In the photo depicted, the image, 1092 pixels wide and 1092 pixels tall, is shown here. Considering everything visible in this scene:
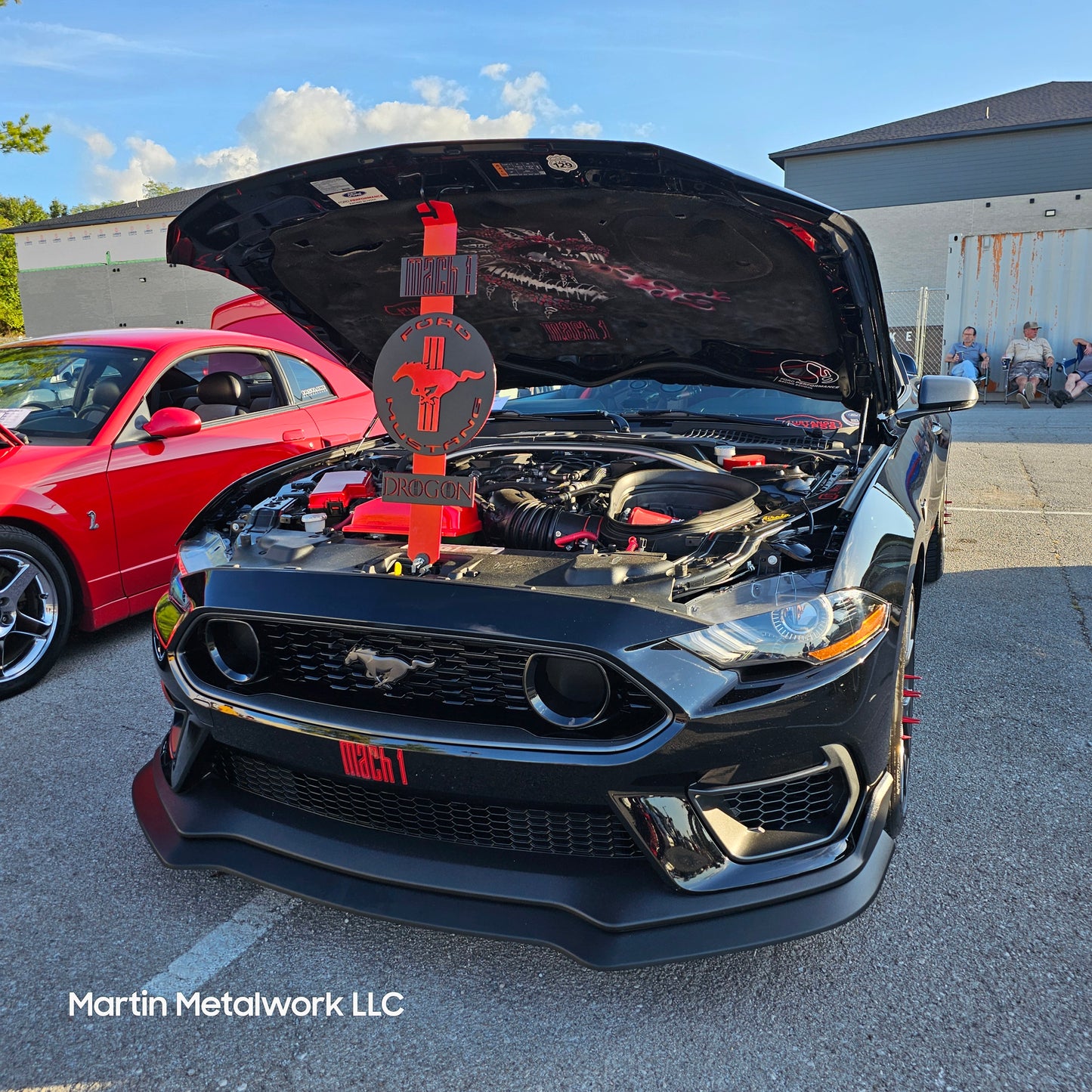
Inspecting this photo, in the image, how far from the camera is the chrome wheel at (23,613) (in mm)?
3484

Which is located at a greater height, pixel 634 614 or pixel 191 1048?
pixel 634 614

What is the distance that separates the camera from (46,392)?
4.13m

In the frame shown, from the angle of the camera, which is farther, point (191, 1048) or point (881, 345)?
point (881, 345)

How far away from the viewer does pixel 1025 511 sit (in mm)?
6418

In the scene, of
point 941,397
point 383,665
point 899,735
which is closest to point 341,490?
point 383,665

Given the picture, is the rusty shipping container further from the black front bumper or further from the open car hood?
the black front bumper

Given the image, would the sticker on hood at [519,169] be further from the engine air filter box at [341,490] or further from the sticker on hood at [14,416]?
the sticker on hood at [14,416]

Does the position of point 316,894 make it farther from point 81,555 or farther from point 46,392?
point 46,392

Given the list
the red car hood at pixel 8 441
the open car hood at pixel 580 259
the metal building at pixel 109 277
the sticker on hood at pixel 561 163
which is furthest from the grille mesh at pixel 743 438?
the metal building at pixel 109 277

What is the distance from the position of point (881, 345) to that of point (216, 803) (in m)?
2.33

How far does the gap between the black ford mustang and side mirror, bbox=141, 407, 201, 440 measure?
129 centimetres

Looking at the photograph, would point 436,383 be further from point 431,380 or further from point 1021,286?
point 1021,286

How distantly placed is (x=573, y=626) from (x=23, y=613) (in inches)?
114

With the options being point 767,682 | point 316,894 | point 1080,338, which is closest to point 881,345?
point 767,682
